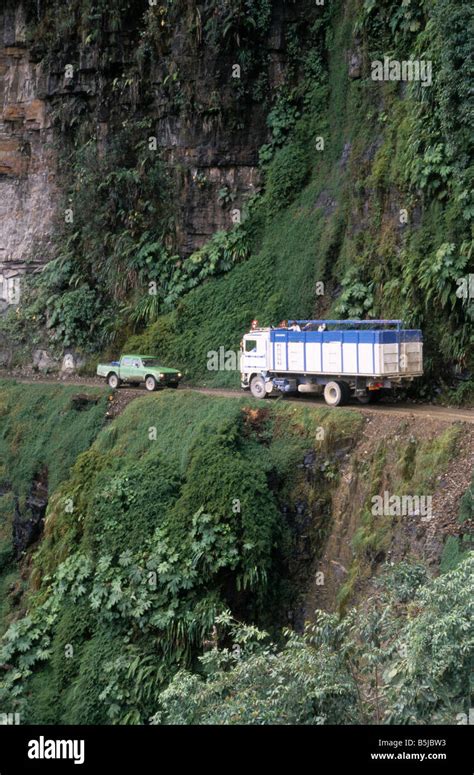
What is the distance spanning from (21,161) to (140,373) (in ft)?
48.2

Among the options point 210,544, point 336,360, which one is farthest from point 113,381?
point 210,544

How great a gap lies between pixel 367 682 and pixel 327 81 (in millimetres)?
21766

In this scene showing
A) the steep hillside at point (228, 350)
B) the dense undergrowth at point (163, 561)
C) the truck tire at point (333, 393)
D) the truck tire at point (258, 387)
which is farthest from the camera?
the truck tire at point (258, 387)

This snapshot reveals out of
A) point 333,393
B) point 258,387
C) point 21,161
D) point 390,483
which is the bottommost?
point 390,483

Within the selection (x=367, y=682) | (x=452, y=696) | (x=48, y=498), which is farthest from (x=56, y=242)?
(x=452, y=696)

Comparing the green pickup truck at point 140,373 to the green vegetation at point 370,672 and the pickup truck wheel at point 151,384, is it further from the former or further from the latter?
the green vegetation at point 370,672

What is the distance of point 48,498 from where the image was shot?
79.6ft

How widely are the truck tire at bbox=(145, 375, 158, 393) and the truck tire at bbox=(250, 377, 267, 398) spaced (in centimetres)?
376

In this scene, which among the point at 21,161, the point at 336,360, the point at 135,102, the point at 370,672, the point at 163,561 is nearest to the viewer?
the point at 370,672

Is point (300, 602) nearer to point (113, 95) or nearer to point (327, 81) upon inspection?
point (327, 81)

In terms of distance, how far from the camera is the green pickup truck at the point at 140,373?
25516 mm

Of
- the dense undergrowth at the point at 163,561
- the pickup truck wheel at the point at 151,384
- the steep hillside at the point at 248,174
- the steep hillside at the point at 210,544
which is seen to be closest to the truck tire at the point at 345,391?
the dense undergrowth at the point at 163,561

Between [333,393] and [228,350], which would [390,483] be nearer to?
[333,393]

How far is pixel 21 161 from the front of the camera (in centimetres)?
3616
